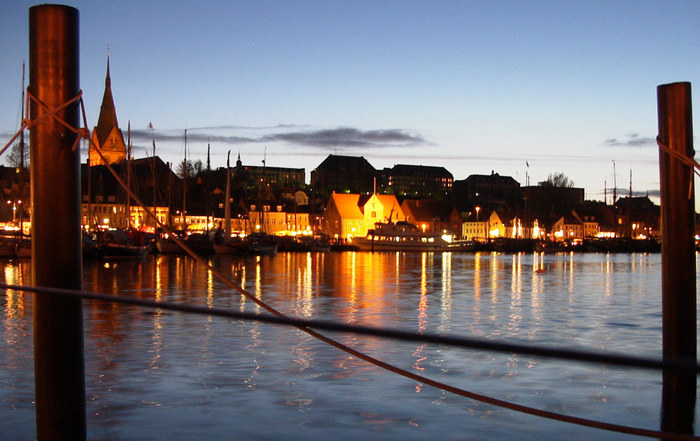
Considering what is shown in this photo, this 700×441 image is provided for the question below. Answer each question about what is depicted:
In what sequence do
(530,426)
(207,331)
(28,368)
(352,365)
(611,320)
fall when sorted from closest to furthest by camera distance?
(530,426) → (28,368) → (352,365) → (207,331) → (611,320)

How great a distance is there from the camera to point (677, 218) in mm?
8852

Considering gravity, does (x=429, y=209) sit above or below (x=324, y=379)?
above

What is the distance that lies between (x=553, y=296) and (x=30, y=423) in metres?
25.8

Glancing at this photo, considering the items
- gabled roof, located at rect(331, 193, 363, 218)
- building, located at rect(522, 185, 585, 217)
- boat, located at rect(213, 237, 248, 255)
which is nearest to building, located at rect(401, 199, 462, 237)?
gabled roof, located at rect(331, 193, 363, 218)

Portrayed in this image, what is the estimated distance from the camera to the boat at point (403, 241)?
5148 inches

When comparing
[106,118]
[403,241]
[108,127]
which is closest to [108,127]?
[108,127]

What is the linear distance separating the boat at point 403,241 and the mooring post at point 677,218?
11877 cm

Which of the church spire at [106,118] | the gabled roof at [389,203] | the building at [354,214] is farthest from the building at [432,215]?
the church spire at [106,118]

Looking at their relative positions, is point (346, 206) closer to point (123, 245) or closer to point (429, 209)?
point (429, 209)

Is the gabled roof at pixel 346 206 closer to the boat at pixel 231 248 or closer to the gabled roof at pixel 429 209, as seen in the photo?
the gabled roof at pixel 429 209

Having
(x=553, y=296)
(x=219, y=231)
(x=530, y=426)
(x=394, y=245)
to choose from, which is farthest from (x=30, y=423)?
(x=394, y=245)

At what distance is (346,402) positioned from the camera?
10.8m

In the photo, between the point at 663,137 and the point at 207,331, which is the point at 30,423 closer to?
the point at 663,137

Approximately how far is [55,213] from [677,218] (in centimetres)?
645
